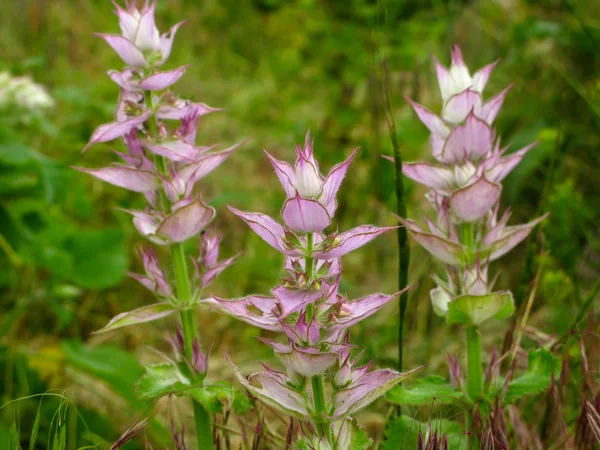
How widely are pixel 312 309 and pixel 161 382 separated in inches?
19.7

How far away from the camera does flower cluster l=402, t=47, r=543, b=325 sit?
127 centimetres

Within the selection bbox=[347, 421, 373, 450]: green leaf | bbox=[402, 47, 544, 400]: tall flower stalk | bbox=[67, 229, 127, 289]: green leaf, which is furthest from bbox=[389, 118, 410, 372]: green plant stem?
bbox=[67, 229, 127, 289]: green leaf

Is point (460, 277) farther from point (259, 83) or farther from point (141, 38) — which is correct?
point (259, 83)

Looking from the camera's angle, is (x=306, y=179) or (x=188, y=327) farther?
(x=188, y=327)

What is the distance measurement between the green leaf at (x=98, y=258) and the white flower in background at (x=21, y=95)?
52 cm

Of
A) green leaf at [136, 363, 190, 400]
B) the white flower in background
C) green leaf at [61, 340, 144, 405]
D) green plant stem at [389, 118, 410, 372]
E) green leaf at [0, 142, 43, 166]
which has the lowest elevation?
green leaf at [61, 340, 144, 405]

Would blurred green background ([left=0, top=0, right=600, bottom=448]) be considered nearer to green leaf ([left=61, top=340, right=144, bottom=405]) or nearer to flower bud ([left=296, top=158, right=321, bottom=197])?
green leaf ([left=61, top=340, right=144, bottom=405])

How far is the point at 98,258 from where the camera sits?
2365 millimetres

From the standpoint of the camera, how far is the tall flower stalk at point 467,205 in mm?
1275

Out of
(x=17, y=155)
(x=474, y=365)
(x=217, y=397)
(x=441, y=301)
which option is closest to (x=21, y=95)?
(x=17, y=155)

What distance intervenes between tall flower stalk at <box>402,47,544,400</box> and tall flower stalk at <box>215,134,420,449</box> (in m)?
0.27

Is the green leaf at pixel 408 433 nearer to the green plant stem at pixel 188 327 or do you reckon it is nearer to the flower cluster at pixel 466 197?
the flower cluster at pixel 466 197

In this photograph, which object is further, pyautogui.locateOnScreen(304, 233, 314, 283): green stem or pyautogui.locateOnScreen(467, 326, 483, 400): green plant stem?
pyautogui.locateOnScreen(467, 326, 483, 400): green plant stem

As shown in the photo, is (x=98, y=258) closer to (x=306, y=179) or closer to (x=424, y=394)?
(x=424, y=394)
